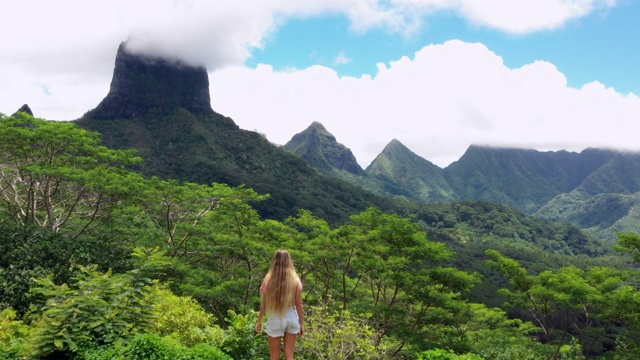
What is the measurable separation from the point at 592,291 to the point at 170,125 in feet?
275

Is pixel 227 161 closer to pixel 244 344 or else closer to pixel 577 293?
pixel 577 293

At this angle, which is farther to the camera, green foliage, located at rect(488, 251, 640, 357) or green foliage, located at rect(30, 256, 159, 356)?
green foliage, located at rect(488, 251, 640, 357)

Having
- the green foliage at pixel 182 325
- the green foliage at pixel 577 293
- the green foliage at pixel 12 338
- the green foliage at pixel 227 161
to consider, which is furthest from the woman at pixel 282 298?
the green foliage at pixel 227 161

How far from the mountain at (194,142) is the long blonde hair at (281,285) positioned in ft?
197

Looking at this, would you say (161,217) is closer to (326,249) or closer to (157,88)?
(326,249)

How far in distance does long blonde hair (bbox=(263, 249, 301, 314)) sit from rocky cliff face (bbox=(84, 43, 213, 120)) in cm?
9144

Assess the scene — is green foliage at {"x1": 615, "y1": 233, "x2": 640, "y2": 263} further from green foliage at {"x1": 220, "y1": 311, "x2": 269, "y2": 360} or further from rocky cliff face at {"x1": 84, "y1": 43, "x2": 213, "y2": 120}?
rocky cliff face at {"x1": 84, "y1": 43, "x2": 213, "y2": 120}

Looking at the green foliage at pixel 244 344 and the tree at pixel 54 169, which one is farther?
the tree at pixel 54 169

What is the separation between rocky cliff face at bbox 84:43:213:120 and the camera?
87.2m

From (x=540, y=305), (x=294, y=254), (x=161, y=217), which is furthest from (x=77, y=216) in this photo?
(x=540, y=305)

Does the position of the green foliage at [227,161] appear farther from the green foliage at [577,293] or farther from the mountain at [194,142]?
the green foliage at [577,293]

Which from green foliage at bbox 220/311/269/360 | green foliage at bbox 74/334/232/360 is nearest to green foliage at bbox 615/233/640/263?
green foliage at bbox 220/311/269/360

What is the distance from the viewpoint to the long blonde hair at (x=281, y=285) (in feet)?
14.7

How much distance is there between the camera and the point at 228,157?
80312 mm
